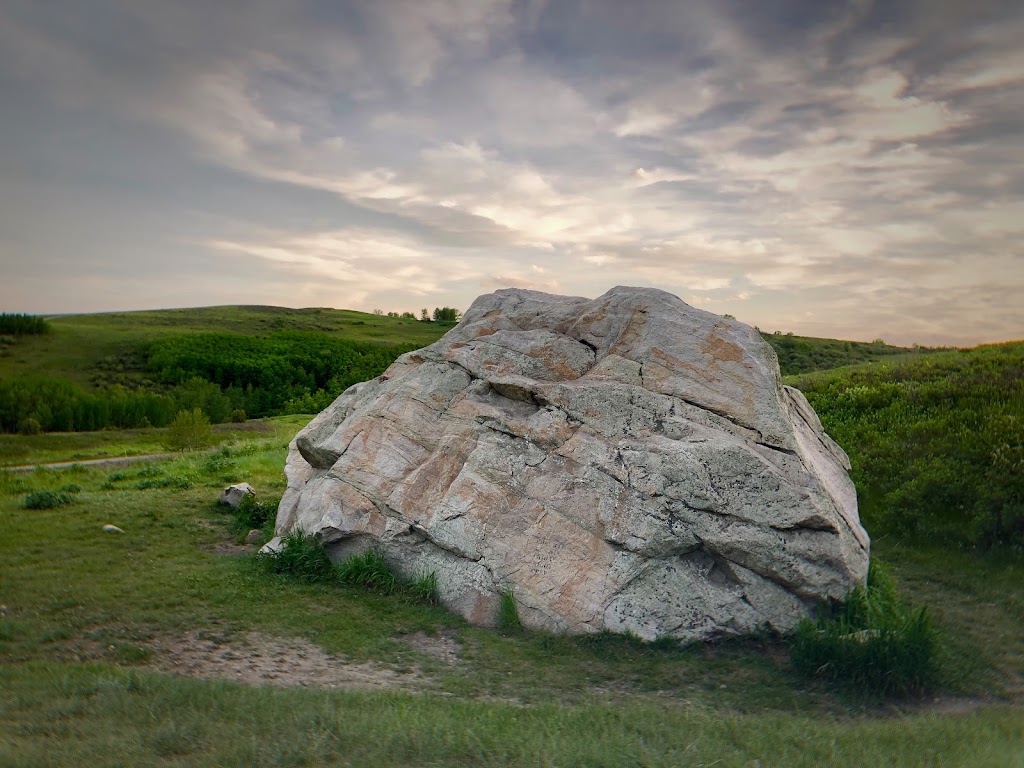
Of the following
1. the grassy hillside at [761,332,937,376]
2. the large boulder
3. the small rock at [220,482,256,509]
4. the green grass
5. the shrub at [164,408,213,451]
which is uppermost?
the grassy hillside at [761,332,937,376]

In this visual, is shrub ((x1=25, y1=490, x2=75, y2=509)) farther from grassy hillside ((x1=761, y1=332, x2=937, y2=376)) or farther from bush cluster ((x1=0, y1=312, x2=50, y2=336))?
bush cluster ((x1=0, y1=312, x2=50, y2=336))

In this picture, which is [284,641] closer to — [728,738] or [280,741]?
[280,741]

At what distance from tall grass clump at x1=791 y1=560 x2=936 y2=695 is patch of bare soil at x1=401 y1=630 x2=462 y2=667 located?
450 centimetres

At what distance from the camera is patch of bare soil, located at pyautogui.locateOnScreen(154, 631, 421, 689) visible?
27.4 feet

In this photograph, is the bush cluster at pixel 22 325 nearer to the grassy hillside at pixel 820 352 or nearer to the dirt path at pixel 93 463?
the dirt path at pixel 93 463

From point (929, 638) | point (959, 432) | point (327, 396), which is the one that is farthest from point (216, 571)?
point (327, 396)

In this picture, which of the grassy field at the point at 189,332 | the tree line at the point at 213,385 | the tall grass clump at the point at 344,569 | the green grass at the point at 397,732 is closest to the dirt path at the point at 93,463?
the tree line at the point at 213,385

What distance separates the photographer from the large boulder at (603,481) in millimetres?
10219

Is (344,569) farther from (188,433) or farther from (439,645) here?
(188,433)

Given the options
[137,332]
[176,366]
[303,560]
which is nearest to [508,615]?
[303,560]

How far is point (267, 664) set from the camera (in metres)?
8.73

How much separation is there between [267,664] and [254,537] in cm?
608

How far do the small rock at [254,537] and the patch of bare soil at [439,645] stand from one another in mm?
5641

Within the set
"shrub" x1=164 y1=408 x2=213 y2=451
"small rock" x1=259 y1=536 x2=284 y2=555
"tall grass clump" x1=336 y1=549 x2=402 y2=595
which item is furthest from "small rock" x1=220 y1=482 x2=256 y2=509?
"shrub" x1=164 y1=408 x2=213 y2=451
